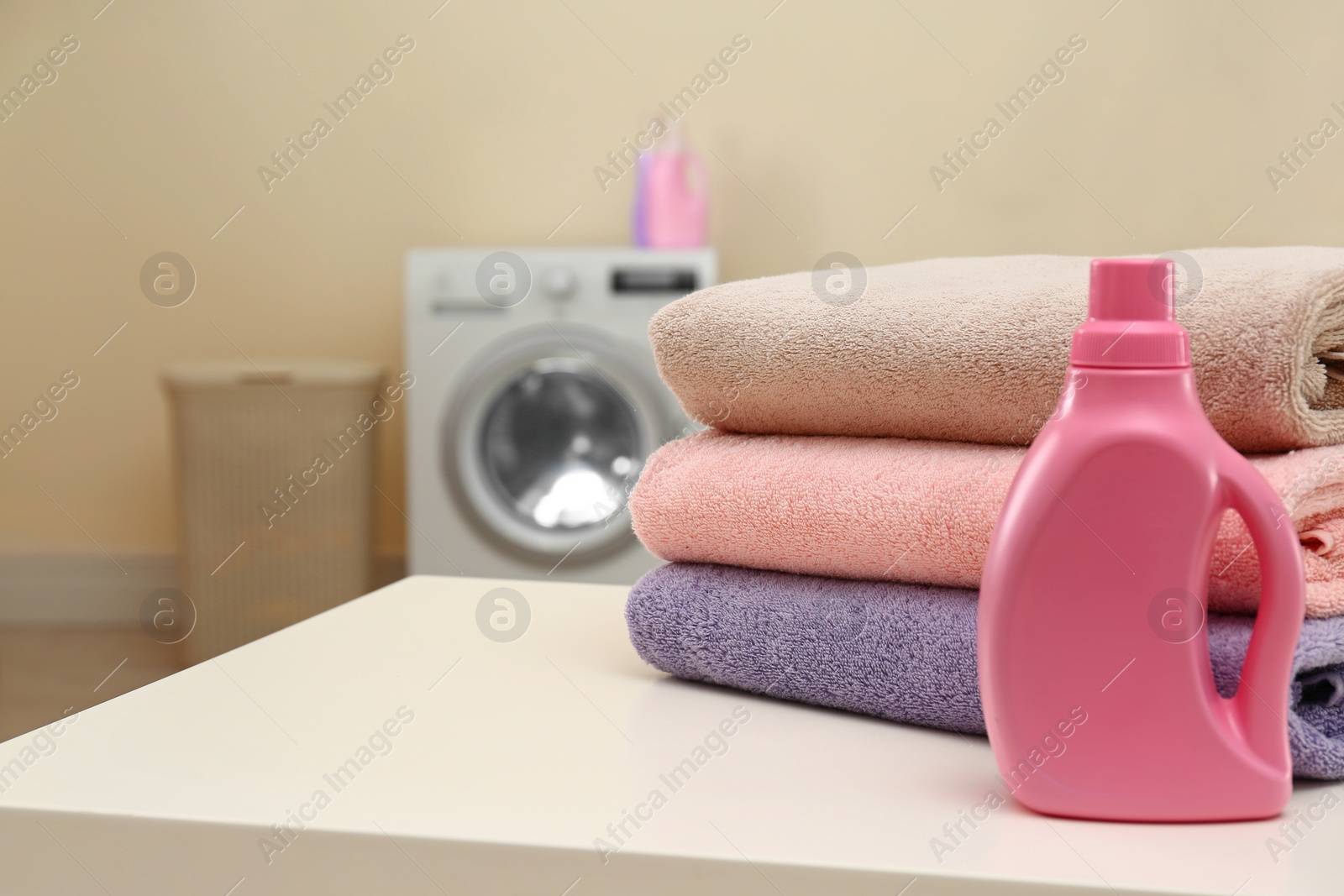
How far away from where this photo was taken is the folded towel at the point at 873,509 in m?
0.41

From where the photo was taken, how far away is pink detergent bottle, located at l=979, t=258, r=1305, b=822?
0.36 m

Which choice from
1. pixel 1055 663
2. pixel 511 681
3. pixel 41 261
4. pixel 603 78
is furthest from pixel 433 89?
pixel 1055 663

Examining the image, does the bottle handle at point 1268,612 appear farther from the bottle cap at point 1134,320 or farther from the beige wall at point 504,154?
the beige wall at point 504,154

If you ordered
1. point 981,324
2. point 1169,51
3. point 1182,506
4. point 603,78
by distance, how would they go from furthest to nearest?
point 603,78 < point 1169,51 < point 981,324 < point 1182,506

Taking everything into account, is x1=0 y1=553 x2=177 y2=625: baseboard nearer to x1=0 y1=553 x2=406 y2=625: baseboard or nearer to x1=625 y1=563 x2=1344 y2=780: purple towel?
x1=0 y1=553 x2=406 y2=625: baseboard

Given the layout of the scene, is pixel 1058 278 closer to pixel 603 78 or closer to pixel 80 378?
pixel 603 78

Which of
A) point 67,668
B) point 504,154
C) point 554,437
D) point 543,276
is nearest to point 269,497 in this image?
point 67,668

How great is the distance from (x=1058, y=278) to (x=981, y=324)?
0.05 m

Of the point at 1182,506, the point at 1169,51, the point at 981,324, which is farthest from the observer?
the point at 1169,51

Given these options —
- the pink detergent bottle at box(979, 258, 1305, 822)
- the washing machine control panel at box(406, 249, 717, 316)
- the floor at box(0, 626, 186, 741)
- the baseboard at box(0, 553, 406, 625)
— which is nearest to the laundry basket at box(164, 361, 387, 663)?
the floor at box(0, 626, 186, 741)

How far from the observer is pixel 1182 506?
0.36m

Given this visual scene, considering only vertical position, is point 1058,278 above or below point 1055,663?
above

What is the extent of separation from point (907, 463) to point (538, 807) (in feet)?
0.72

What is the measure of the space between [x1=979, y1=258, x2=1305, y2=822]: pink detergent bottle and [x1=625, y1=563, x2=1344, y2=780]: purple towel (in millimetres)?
43
